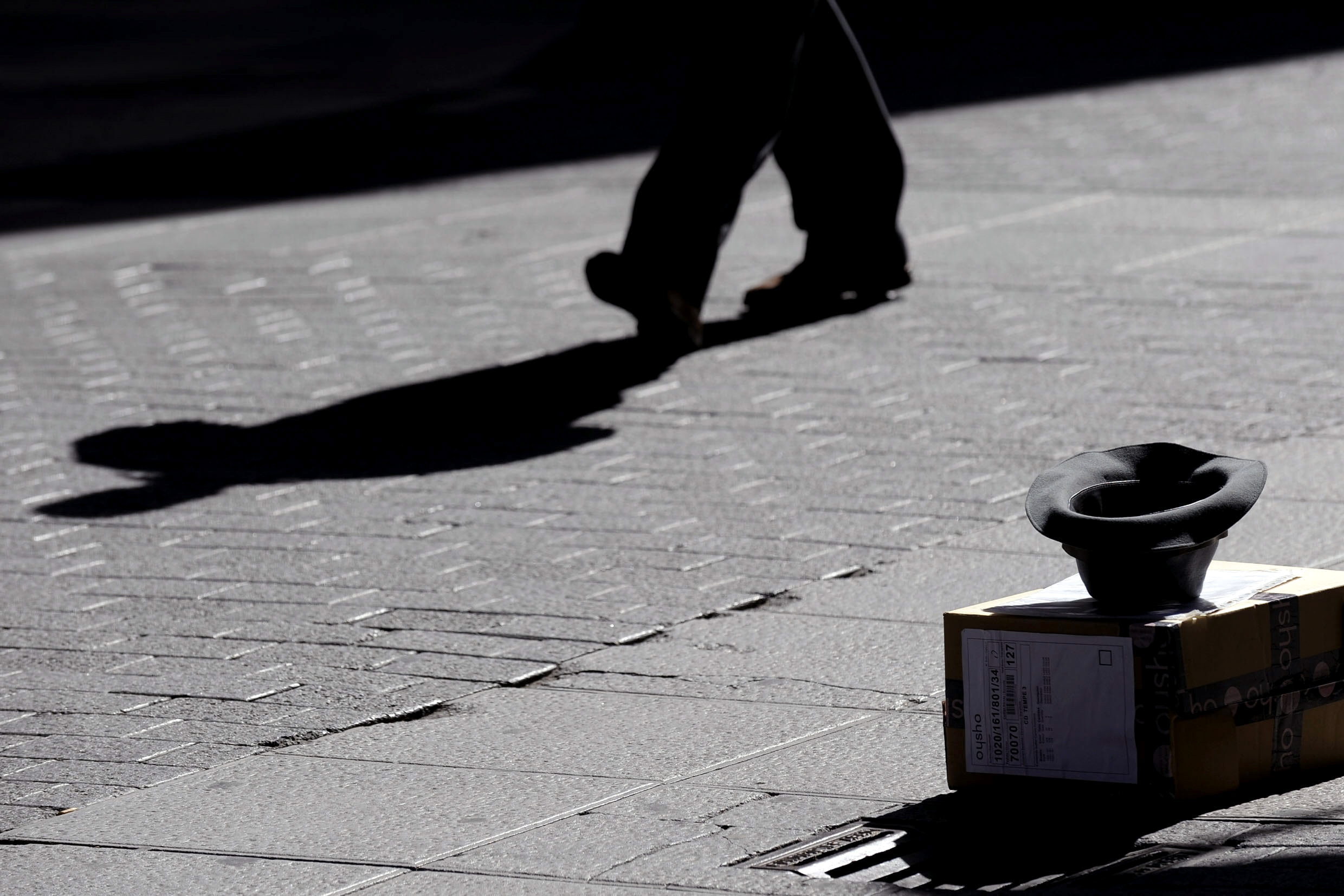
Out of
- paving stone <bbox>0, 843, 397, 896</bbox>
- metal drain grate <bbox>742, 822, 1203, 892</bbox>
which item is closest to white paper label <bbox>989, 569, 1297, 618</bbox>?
metal drain grate <bbox>742, 822, 1203, 892</bbox>

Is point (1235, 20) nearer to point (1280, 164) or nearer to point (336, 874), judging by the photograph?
point (1280, 164)

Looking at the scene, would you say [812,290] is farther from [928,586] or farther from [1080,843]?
[1080,843]

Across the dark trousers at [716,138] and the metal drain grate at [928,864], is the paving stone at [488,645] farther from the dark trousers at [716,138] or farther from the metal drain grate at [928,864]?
the dark trousers at [716,138]

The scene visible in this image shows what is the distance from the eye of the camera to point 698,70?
26.4ft

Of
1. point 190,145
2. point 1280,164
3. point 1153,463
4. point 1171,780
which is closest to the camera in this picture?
point 1171,780

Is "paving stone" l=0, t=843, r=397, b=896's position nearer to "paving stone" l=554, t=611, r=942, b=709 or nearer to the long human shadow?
"paving stone" l=554, t=611, r=942, b=709

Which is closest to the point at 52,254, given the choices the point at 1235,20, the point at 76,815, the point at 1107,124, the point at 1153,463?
the point at 1107,124

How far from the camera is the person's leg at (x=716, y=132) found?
7.98 meters

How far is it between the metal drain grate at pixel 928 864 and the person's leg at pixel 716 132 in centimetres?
449

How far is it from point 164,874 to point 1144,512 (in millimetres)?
1785

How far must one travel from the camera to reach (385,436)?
707cm

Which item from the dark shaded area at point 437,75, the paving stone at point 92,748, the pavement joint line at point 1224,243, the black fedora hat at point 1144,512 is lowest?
the paving stone at point 92,748

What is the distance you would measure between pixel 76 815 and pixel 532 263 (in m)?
6.37

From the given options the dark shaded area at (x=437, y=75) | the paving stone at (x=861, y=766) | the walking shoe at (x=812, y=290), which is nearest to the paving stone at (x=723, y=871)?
the paving stone at (x=861, y=766)
